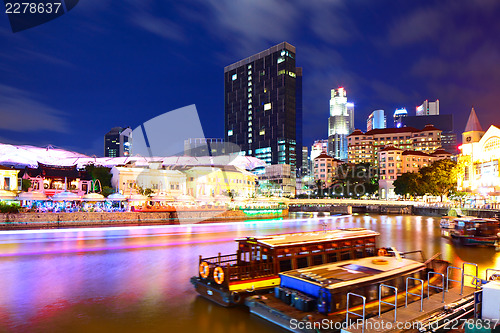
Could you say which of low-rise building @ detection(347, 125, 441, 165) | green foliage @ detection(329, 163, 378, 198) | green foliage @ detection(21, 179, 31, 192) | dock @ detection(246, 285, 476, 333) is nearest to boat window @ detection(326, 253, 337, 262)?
dock @ detection(246, 285, 476, 333)

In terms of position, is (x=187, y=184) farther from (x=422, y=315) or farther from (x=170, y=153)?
(x=422, y=315)

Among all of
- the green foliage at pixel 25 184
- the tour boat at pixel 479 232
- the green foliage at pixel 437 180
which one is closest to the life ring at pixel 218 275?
the tour boat at pixel 479 232

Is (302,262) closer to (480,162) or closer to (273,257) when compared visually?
(273,257)

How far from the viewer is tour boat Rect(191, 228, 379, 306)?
10617mm

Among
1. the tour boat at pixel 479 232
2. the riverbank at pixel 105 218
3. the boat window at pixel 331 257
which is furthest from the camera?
the riverbank at pixel 105 218

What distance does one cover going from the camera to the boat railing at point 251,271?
10.7 meters

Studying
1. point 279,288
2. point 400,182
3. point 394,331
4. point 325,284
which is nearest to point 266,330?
point 279,288

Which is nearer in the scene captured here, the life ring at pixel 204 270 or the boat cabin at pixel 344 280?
the boat cabin at pixel 344 280

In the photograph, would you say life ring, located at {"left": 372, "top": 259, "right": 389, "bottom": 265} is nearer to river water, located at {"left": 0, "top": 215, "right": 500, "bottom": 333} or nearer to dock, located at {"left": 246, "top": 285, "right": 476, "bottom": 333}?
dock, located at {"left": 246, "top": 285, "right": 476, "bottom": 333}

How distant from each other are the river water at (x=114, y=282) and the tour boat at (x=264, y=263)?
0.72 metres

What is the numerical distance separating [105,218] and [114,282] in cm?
2884

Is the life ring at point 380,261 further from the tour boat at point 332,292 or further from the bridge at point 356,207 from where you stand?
the bridge at point 356,207

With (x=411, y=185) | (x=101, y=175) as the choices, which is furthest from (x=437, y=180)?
(x=101, y=175)

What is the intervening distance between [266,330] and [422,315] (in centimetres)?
409
